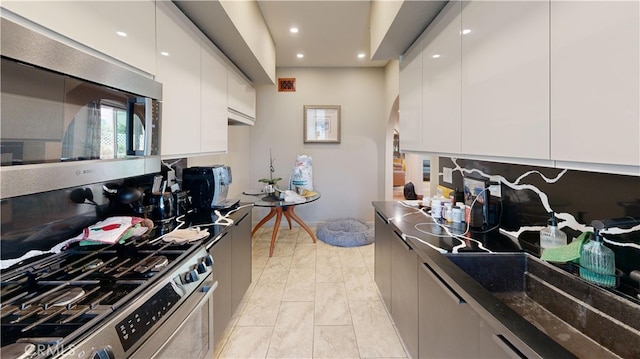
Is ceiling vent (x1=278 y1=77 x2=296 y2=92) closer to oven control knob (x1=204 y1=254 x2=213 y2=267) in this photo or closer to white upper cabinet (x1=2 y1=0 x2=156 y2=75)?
white upper cabinet (x1=2 y1=0 x2=156 y2=75)

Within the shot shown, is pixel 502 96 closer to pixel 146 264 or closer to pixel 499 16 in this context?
pixel 499 16

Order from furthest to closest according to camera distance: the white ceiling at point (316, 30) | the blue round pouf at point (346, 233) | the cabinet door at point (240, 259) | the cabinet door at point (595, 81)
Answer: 1. the blue round pouf at point (346, 233)
2. the cabinet door at point (240, 259)
3. the white ceiling at point (316, 30)
4. the cabinet door at point (595, 81)

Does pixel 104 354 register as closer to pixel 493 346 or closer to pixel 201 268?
pixel 201 268

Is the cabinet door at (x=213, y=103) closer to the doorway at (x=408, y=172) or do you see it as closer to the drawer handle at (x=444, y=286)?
the drawer handle at (x=444, y=286)

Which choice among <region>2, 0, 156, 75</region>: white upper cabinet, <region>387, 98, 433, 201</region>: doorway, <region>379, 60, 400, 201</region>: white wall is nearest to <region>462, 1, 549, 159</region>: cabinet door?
<region>2, 0, 156, 75</region>: white upper cabinet

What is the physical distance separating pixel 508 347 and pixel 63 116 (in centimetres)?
162

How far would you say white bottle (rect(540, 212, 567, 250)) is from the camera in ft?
3.95

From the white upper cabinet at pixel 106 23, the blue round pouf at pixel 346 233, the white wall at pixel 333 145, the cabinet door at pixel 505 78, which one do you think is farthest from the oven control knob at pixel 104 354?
the white wall at pixel 333 145

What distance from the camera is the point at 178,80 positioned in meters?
1.62

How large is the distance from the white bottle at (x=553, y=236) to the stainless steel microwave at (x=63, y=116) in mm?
1971

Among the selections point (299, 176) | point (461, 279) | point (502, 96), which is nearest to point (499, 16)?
point (502, 96)

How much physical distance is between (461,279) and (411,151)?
1.40m

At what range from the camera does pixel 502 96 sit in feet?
3.61

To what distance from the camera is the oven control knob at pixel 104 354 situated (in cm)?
73
